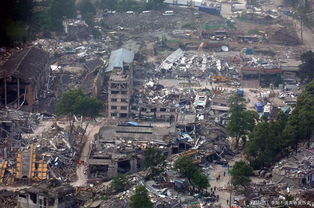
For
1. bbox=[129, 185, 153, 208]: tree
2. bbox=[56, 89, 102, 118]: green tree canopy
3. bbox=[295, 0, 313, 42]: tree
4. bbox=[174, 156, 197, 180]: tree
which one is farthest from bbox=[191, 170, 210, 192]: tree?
bbox=[295, 0, 313, 42]: tree

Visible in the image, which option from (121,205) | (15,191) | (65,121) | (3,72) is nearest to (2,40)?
(3,72)

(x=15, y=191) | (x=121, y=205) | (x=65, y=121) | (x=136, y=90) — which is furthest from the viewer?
(x=136, y=90)

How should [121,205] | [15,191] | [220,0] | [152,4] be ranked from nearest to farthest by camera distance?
1. [121,205]
2. [15,191]
3. [152,4]
4. [220,0]

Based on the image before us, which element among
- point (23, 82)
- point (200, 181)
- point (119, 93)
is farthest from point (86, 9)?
point (200, 181)

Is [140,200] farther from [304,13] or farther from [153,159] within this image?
[304,13]

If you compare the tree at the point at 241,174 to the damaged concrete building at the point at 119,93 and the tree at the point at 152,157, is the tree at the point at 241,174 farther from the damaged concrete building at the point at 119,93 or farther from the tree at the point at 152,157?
the damaged concrete building at the point at 119,93

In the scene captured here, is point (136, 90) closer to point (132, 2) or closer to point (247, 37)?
point (247, 37)

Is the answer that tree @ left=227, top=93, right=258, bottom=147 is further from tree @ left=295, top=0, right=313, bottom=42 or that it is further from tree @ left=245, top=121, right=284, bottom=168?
tree @ left=295, top=0, right=313, bottom=42
